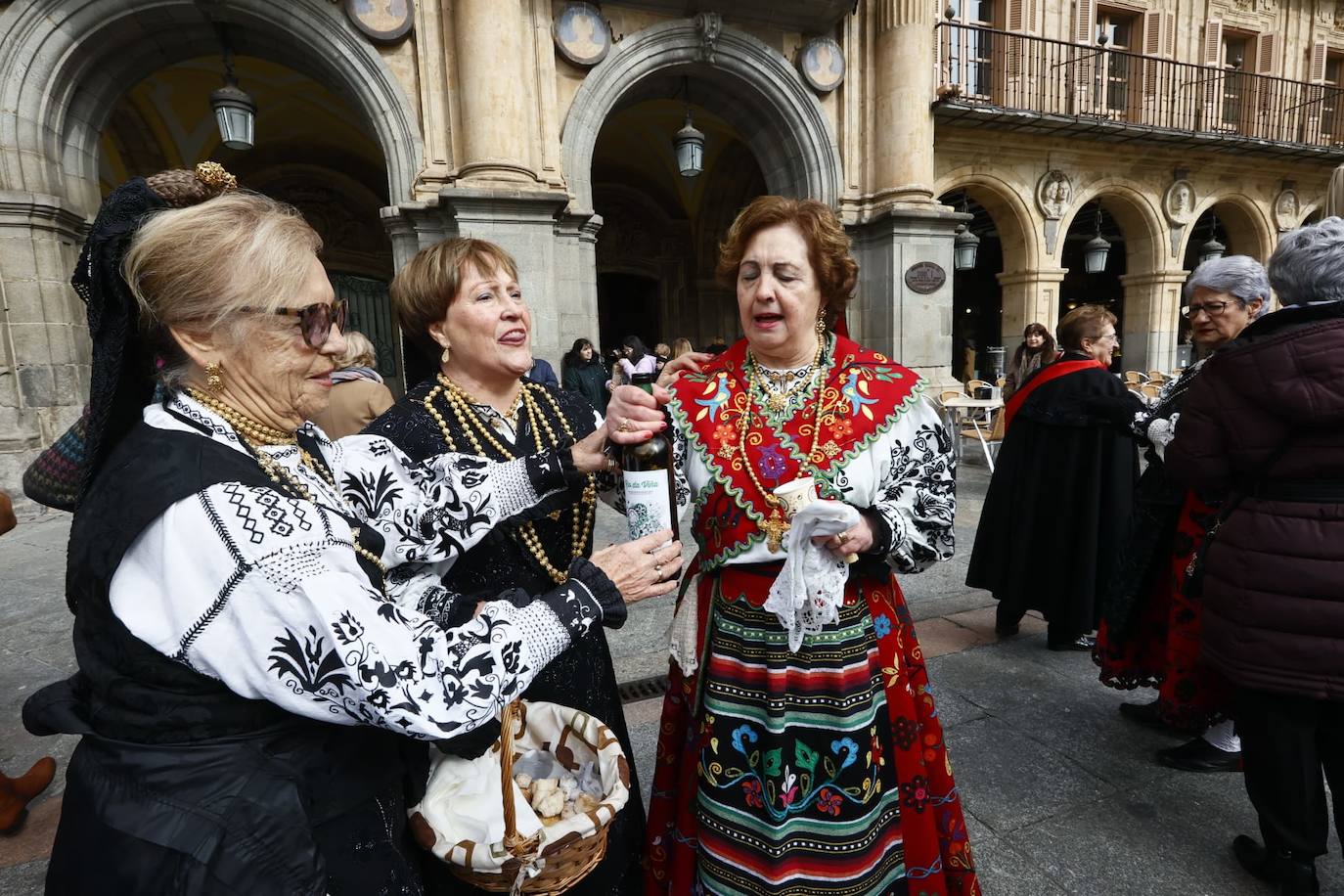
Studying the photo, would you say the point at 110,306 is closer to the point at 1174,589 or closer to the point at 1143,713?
the point at 1174,589

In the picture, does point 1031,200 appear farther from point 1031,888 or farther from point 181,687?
point 181,687

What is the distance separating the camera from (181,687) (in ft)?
3.12

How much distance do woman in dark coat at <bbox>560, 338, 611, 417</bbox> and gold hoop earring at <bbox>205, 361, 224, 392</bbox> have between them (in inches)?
252

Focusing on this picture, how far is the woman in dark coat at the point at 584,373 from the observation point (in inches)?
295

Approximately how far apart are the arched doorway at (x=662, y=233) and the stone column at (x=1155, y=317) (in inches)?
328

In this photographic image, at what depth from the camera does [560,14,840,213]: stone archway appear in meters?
7.79

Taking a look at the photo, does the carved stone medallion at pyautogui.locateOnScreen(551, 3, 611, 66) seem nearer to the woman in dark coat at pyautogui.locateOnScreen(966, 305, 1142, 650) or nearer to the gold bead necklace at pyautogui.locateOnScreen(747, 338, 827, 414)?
the woman in dark coat at pyautogui.locateOnScreen(966, 305, 1142, 650)

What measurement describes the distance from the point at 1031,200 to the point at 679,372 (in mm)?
13087

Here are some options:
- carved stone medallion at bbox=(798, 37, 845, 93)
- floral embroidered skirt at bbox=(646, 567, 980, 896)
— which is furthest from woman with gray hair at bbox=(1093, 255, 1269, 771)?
carved stone medallion at bbox=(798, 37, 845, 93)

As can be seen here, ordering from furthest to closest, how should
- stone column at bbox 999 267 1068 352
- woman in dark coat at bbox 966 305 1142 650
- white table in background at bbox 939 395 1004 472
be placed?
stone column at bbox 999 267 1068 352 → white table in background at bbox 939 395 1004 472 → woman in dark coat at bbox 966 305 1142 650

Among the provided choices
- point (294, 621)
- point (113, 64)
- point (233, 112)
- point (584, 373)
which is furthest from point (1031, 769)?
point (113, 64)

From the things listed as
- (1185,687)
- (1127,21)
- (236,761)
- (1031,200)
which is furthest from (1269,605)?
(1127,21)

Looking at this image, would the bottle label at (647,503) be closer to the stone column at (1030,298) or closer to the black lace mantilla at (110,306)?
the black lace mantilla at (110,306)

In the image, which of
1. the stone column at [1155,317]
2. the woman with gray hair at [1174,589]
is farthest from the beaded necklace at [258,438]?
the stone column at [1155,317]
